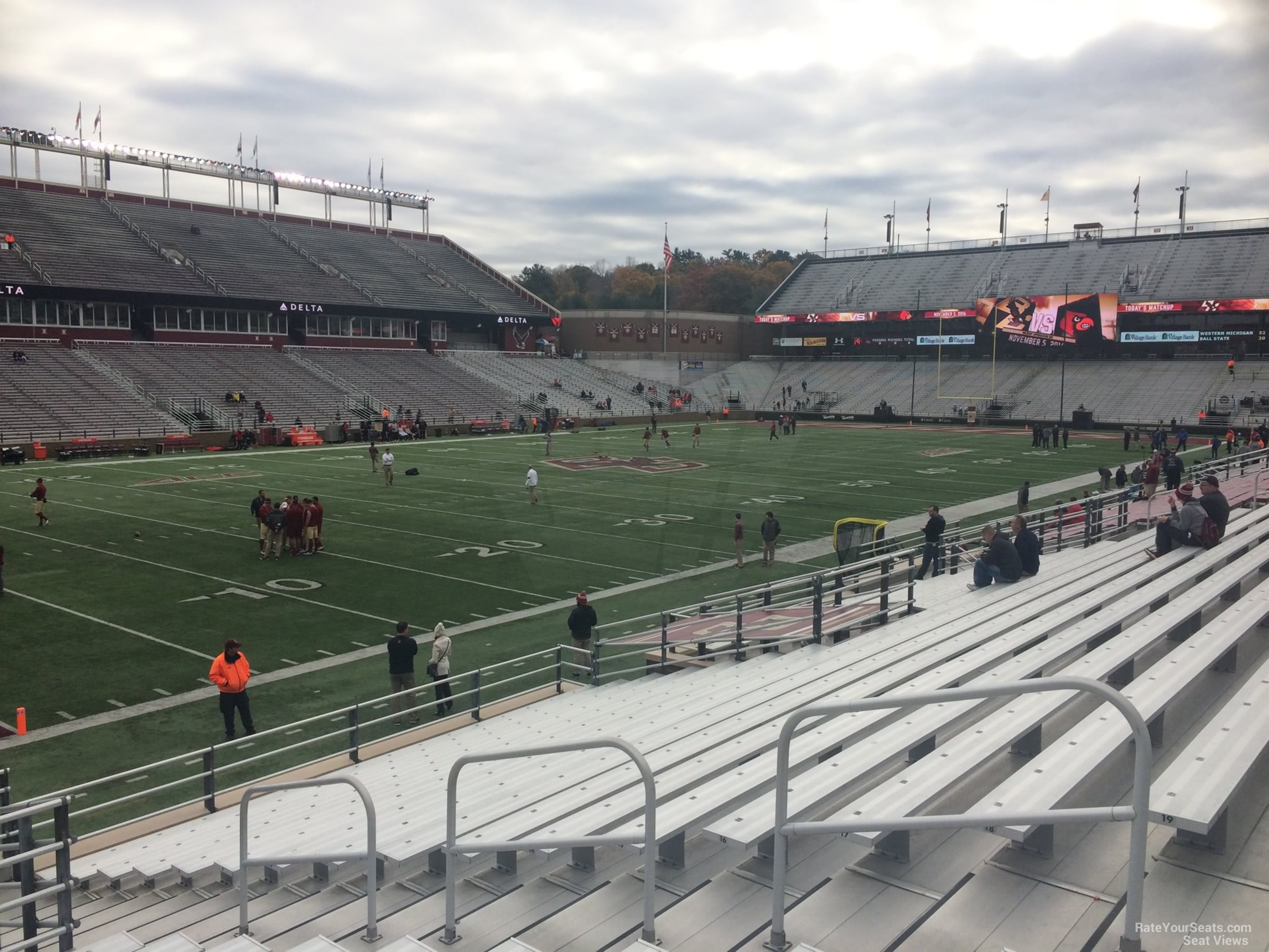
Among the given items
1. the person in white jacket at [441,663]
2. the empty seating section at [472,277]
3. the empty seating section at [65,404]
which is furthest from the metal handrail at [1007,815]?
the empty seating section at [472,277]

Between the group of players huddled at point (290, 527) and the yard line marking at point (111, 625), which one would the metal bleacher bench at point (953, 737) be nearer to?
the yard line marking at point (111, 625)

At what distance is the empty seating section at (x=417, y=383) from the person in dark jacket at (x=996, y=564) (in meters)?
46.9

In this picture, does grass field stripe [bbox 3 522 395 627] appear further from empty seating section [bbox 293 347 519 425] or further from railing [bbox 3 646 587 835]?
empty seating section [bbox 293 347 519 425]

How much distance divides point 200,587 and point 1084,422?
5779 centimetres

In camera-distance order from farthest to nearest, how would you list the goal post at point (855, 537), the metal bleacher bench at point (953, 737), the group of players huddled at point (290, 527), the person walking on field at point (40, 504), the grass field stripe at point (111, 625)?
the person walking on field at point (40, 504) < the group of players huddled at point (290, 527) < the goal post at point (855, 537) < the grass field stripe at point (111, 625) < the metal bleacher bench at point (953, 737)

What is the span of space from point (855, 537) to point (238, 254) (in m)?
57.2

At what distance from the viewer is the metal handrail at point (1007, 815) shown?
3.19 metres

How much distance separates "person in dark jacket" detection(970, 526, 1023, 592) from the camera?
38.7ft

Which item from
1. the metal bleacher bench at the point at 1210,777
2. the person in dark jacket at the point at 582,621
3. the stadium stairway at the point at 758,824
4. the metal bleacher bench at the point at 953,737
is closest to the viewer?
the metal bleacher bench at the point at 1210,777

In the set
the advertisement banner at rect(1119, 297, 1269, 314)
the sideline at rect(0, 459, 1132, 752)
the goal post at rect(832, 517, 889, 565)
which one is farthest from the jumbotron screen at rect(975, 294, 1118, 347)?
the goal post at rect(832, 517, 889, 565)

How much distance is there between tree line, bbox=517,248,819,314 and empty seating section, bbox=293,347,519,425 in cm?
2926

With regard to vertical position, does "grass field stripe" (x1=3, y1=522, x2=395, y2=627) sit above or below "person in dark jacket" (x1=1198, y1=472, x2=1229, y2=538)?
below

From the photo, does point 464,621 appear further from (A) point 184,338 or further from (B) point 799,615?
(A) point 184,338

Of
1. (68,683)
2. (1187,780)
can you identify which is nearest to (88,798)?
(68,683)
